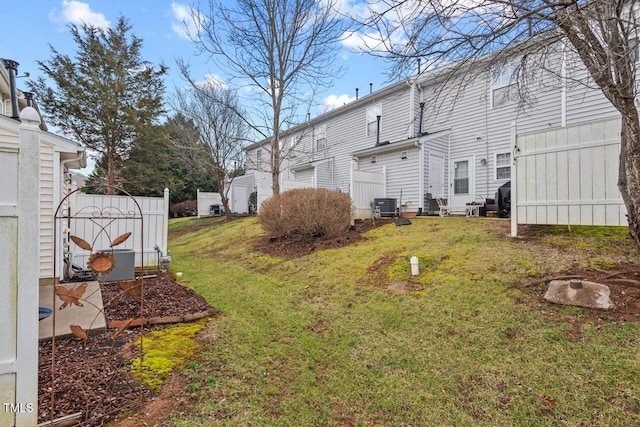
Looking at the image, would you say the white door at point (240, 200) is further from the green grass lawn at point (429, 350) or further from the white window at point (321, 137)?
the green grass lawn at point (429, 350)

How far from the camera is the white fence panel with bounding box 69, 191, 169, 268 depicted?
271 inches

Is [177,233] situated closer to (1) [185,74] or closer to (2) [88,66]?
(1) [185,74]

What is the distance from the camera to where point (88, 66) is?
1997 cm

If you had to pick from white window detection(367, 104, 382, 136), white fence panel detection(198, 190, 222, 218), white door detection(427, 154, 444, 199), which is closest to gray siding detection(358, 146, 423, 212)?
white door detection(427, 154, 444, 199)

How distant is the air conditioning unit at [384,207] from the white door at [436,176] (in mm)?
1855

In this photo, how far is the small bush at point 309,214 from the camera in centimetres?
828

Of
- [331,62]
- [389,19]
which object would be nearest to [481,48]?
[389,19]

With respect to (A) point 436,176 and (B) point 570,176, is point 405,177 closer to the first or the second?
(A) point 436,176

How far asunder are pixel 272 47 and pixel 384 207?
6.98 meters

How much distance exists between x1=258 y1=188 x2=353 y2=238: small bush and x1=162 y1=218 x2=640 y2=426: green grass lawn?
269cm

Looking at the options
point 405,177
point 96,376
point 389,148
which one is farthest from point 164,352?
point 389,148

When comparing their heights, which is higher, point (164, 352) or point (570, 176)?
point (570, 176)

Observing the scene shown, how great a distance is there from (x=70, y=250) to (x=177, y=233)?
11.1m

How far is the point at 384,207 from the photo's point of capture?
38.1 feet
